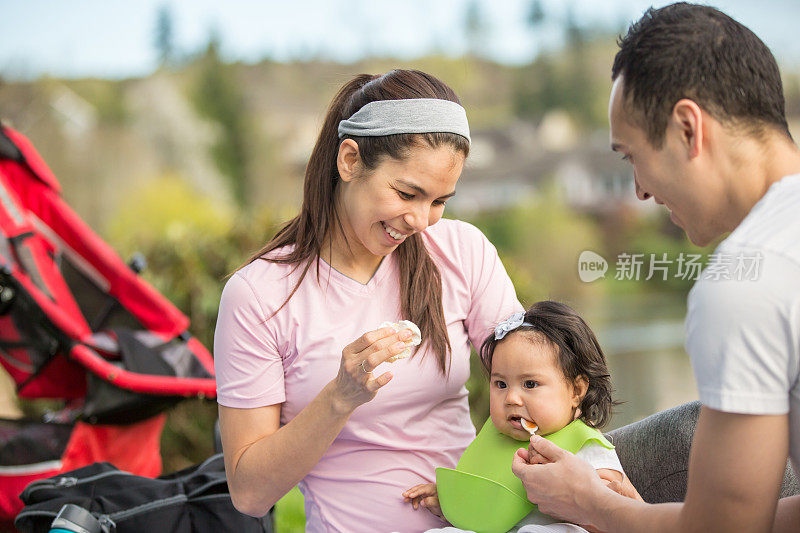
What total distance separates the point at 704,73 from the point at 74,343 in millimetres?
2352

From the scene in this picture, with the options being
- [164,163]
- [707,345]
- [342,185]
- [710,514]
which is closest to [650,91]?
[707,345]

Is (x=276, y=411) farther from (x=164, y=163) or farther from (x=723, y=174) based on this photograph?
(x=164, y=163)

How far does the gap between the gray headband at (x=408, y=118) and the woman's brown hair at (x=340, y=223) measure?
0.03 meters

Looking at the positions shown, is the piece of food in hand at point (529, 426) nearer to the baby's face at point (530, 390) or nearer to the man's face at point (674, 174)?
the baby's face at point (530, 390)

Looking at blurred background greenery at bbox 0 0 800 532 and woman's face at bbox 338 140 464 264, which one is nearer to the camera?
woman's face at bbox 338 140 464 264

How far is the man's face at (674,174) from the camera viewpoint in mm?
1247

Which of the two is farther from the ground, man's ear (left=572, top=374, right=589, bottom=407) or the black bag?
man's ear (left=572, top=374, right=589, bottom=407)

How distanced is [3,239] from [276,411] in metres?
1.82

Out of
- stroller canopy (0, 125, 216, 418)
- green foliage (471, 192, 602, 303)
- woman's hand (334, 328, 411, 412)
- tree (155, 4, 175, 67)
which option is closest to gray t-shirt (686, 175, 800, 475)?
woman's hand (334, 328, 411, 412)

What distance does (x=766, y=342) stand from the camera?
112cm

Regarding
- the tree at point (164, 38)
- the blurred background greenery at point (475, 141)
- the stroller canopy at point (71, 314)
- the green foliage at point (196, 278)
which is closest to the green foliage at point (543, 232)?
the blurred background greenery at point (475, 141)

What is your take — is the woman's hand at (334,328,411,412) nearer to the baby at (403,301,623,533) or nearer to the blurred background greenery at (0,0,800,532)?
the baby at (403,301,623,533)

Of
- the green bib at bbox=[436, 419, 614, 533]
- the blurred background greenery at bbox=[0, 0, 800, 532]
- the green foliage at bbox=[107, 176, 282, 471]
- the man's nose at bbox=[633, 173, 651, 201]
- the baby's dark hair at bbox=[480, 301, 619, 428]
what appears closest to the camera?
the man's nose at bbox=[633, 173, 651, 201]

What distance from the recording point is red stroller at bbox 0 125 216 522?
2.82m
